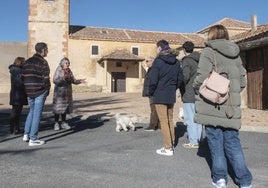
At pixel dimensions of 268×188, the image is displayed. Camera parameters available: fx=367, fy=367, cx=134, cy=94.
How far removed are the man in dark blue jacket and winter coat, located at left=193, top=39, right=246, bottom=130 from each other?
156cm

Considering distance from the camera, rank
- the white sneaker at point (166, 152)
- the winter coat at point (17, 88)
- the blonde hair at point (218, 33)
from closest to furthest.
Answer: the blonde hair at point (218, 33)
the white sneaker at point (166, 152)
the winter coat at point (17, 88)

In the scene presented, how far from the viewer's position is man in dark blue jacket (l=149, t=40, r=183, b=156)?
5.60 m

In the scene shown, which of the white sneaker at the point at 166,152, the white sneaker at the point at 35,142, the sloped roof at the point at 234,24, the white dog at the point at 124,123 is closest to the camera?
the white sneaker at the point at 166,152

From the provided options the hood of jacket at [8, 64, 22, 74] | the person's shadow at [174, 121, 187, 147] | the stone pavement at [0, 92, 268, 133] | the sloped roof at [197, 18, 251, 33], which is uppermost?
the sloped roof at [197, 18, 251, 33]

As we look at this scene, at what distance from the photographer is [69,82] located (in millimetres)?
8328

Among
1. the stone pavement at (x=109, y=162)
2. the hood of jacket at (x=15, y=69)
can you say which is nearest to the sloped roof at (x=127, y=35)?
the hood of jacket at (x=15, y=69)

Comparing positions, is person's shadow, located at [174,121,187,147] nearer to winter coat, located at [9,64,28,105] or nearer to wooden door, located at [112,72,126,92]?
winter coat, located at [9,64,28,105]

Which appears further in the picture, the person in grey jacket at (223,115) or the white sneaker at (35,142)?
the white sneaker at (35,142)

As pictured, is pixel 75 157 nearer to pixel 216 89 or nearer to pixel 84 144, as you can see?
pixel 84 144

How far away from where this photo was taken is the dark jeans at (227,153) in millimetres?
3910

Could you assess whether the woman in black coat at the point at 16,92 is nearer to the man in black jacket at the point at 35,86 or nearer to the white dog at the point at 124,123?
the man in black jacket at the point at 35,86

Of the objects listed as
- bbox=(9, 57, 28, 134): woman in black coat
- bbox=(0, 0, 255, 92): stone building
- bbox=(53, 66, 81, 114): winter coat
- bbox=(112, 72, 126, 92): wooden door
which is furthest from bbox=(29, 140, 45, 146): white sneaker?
bbox=(112, 72, 126, 92): wooden door

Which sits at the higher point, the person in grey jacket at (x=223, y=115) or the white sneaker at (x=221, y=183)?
the person in grey jacket at (x=223, y=115)

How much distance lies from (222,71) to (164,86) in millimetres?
1737
